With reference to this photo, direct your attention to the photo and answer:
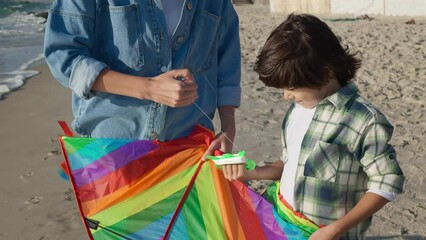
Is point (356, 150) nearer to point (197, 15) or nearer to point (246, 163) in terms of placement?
A: point (246, 163)

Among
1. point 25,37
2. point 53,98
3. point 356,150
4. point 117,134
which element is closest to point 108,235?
point 117,134

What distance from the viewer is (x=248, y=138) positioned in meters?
6.59

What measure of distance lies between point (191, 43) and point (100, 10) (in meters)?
0.39

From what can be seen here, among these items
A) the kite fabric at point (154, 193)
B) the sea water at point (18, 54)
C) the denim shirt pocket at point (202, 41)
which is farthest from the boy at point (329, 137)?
the sea water at point (18, 54)

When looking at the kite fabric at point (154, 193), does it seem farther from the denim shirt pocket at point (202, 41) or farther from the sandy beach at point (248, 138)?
the sandy beach at point (248, 138)

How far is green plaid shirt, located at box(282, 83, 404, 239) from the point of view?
2.21m

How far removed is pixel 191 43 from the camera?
262cm

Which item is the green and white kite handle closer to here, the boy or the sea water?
the boy

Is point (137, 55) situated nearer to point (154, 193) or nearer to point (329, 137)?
point (154, 193)

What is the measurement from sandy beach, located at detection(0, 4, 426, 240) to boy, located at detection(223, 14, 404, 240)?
6.90 ft

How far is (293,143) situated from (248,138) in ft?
13.4

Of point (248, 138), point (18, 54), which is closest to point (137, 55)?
point (248, 138)

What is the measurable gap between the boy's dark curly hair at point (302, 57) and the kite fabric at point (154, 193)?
501 mm

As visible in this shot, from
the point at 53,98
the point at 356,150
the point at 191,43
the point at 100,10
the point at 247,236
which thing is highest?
the point at 100,10
